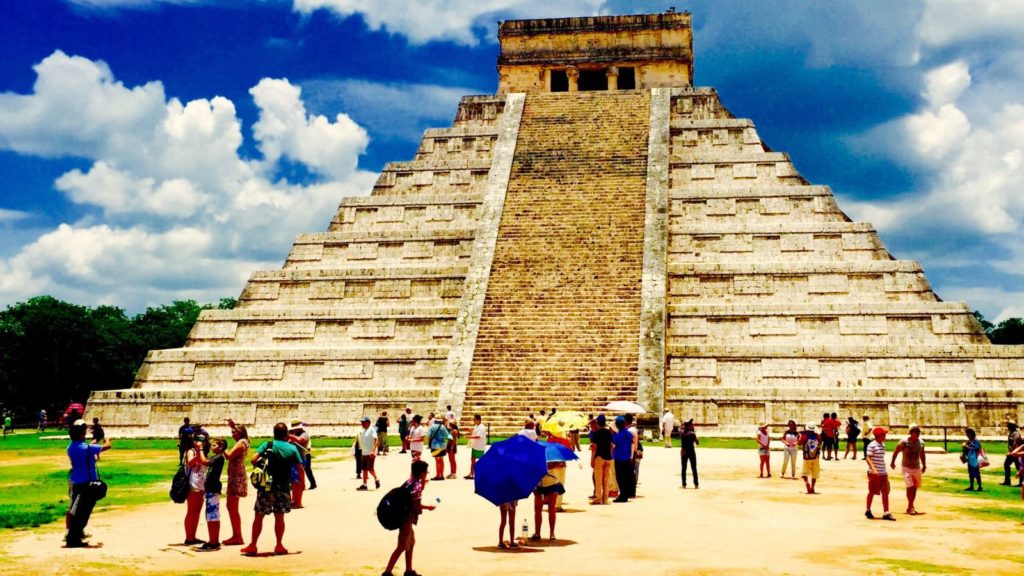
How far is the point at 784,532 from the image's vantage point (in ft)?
36.0

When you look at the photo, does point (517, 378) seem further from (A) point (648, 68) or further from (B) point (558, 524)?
(A) point (648, 68)

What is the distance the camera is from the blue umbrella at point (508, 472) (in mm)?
9523

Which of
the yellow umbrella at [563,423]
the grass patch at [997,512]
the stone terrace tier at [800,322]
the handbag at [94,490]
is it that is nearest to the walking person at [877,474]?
the grass patch at [997,512]

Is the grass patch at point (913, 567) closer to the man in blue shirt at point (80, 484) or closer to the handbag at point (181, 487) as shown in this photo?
the handbag at point (181, 487)

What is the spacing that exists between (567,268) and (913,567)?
19.5m

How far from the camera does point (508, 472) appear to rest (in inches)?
376

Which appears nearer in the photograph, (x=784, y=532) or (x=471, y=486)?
(x=784, y=532)

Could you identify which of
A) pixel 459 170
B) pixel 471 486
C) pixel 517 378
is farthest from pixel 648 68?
pixel 471 486

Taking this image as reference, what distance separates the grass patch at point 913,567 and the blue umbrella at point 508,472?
356 cm

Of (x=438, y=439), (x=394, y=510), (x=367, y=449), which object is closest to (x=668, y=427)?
(x=438, y=439)

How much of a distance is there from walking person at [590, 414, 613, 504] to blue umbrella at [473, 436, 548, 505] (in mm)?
3894

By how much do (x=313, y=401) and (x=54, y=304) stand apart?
36.0m

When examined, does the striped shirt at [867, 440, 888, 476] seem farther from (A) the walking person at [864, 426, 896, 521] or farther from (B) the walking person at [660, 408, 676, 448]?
(B) the walking person at [660, 408, 676, 448]

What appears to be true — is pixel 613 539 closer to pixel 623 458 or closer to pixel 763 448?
pixel 623 458
